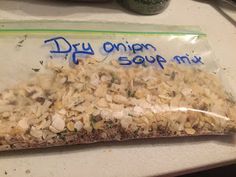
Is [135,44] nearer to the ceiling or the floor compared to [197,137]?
nearer to the ceiling

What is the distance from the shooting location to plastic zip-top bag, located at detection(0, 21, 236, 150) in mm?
406

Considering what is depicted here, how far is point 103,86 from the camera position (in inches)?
17.5

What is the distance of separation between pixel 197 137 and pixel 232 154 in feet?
0.16

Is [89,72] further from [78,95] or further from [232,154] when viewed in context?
[232,154]

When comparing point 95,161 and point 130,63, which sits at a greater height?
point 130,63

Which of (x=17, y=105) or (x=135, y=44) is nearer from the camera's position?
(x=17, y=105)

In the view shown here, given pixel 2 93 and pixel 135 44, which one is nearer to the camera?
pixel 2 93

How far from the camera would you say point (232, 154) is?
0.46 metres

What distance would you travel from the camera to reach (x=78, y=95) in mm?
428

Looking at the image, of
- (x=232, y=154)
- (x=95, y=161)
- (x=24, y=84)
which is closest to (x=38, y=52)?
(x=24, y=84)

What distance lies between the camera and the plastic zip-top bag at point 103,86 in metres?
0.41

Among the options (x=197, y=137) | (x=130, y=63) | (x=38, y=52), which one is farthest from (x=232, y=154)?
(x=38, y=52)

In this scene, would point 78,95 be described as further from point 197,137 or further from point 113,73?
point 197,137

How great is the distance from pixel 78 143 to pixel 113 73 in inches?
4.1
